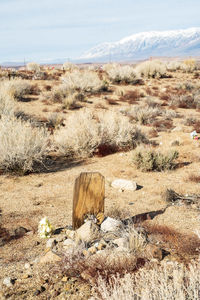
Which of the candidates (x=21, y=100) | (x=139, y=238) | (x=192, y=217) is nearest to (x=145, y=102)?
(x=21, y=100)

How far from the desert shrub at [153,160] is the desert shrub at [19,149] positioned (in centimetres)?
235

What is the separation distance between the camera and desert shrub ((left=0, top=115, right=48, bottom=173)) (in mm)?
7176

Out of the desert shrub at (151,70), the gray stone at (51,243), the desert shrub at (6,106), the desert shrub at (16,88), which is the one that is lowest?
the gray stone at (51,243)

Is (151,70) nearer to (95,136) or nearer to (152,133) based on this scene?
(152,133)

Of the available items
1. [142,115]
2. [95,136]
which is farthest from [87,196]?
[142,115]

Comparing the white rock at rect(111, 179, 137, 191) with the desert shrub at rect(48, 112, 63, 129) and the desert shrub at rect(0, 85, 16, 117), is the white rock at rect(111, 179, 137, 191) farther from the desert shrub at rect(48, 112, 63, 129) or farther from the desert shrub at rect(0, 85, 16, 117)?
the desert shrub at rect(0, 85, 16, 117)

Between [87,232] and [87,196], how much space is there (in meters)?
0.53

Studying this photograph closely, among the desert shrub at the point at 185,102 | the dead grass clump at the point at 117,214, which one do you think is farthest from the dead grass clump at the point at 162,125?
the dead grass clump at the point at 117,214

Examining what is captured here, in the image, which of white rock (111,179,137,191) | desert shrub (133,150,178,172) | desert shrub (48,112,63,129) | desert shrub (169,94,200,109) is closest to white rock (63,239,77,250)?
white rock (111,179,137,191)

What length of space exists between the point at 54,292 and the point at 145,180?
4.47m

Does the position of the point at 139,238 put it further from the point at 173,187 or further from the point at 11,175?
the point at 11,175

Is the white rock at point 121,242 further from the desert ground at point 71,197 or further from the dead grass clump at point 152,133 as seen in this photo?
the dead grass clump at point 152,133

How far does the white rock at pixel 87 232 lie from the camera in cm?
386

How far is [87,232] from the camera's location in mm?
3896
